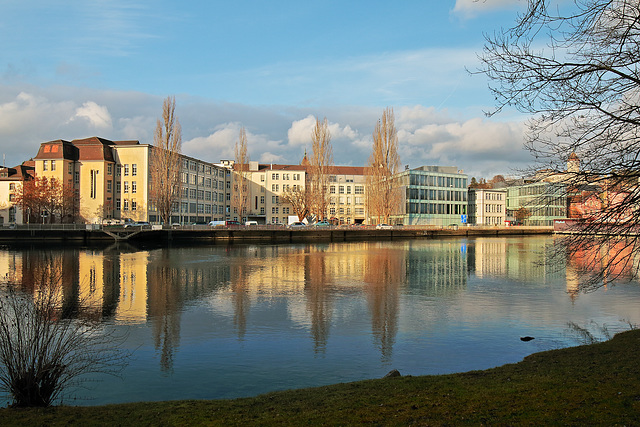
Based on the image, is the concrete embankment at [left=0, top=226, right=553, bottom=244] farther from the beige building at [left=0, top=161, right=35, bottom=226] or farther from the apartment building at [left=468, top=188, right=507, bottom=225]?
the apartment building at [left=468, top=188, right=507, bottom=225]

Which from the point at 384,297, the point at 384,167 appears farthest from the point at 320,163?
the point at 384,297

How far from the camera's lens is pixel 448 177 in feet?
391

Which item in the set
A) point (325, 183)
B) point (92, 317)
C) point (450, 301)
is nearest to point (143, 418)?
point (92, 317)

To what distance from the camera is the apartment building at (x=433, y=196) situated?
114125 mm

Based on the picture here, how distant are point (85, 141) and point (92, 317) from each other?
82278mm

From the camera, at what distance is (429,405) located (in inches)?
315

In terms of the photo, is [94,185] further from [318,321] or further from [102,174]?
[318,321]

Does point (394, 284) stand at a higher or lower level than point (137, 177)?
lower

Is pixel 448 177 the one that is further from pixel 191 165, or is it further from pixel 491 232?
pixel 191 165

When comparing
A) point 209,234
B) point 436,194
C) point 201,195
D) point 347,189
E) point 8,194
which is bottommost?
point 209,234

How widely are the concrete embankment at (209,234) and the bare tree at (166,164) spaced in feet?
15.6

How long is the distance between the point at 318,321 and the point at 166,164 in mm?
64563

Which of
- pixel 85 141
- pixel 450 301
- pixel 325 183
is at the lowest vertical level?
pixel 450 301

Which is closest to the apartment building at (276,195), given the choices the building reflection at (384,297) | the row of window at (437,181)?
the row of window at (437,181)
